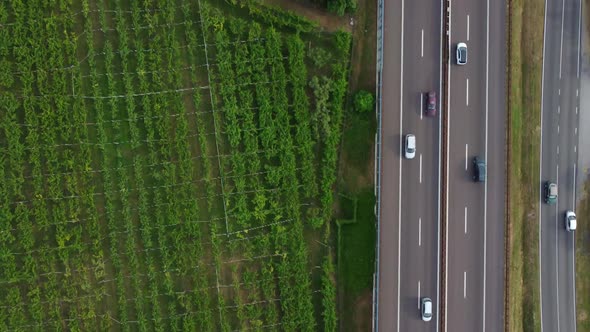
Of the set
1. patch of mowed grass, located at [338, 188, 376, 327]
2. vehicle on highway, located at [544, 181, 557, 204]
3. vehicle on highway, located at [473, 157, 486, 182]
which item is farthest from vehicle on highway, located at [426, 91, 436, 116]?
vehicle on highway, located at [544, 181, 557, 204]

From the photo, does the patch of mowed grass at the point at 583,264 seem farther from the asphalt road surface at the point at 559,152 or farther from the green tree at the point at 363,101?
the green tree at the point at 363,101

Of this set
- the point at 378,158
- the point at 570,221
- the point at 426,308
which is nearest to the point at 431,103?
the point at 378,158

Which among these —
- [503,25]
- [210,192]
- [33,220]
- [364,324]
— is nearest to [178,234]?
[210,192]

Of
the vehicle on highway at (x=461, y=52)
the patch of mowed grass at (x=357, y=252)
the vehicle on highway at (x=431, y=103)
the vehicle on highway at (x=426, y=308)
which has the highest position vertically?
the vehicle on highway at (x=461, y=52)

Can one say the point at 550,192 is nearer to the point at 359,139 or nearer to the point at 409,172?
the point at 409,172

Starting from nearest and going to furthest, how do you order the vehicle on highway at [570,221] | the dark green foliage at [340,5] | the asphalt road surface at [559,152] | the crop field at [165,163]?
the crop field at [165,163]
the dark green foliage at [340,5]
the vehicle on highway at [570,221]
the asphalt road surface at [559,152]

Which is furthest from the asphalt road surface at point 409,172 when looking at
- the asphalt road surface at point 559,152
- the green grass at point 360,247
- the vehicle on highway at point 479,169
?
the asphalt road surface at point 559,152
